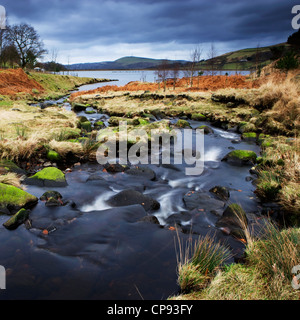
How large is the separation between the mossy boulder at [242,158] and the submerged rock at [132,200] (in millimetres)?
4779

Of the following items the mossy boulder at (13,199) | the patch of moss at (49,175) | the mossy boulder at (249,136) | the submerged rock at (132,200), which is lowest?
the submerged rock at (132,200)

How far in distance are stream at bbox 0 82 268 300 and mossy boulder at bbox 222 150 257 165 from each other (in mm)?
1527

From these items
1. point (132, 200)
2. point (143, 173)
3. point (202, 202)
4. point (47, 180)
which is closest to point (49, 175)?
A: point (47, 180)

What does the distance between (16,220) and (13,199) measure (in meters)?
0.79

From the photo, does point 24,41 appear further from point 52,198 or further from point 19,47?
point 52,198

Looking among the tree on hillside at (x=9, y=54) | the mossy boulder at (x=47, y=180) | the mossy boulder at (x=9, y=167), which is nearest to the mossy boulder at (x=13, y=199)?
the mossy boulder at (x=47, y=180)

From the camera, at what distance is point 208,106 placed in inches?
784

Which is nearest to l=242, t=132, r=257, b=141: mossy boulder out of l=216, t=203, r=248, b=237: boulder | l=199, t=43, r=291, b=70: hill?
l=216, t=203, r=248, b=237: boulder

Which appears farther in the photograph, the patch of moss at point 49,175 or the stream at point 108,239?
the patch of moss at point 49,175

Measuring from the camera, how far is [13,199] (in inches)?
209

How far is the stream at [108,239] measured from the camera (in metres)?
3.43

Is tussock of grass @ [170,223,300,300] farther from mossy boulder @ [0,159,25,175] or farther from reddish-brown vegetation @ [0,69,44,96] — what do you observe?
reddish-brown vegetation @ [0,69,44,96]

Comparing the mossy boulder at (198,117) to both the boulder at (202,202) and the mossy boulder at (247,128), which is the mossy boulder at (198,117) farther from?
the boulder at (202,202)
